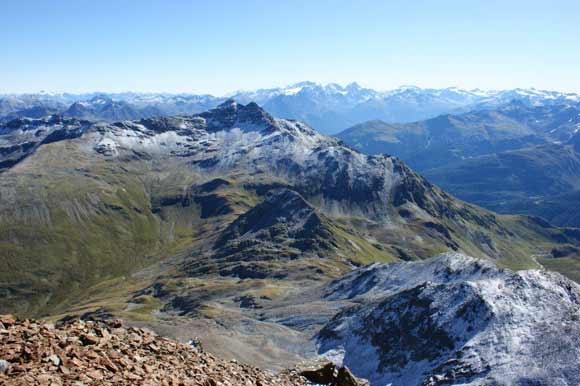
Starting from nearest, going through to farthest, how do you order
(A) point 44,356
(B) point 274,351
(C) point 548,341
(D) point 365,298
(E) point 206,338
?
1. (A) point 44,356
2. (C) point 548,341
3. (E) point 206,338
4. (B) point 274,351
5. (D) point 365,298

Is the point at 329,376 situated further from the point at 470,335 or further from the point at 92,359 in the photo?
the point at 470,335

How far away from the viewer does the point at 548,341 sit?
9612cm

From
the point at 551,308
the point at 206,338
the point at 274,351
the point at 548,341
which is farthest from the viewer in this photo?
the point at 274,351

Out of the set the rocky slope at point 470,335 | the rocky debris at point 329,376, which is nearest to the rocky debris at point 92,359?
the rocky debris at point 329,376

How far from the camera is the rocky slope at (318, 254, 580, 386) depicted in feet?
302

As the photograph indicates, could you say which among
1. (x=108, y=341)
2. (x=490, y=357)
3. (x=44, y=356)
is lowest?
(x=490, y=357)

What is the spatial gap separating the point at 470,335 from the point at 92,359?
96.1m

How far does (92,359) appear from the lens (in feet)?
93.0

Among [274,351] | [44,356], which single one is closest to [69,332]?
[44,356]

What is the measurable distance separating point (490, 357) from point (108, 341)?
274 ft

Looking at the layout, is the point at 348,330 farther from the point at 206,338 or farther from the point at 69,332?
the point at 69,332

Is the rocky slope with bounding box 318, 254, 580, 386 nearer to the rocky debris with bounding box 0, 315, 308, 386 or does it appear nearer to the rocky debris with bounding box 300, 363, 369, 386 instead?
the rocky debris with bounding box 300, 363, 369, 386

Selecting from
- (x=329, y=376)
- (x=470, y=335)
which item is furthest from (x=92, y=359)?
(x=470, y=335)

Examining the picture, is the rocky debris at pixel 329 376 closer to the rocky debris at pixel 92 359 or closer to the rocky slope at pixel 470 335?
the rocky debris at pixel 92 359
